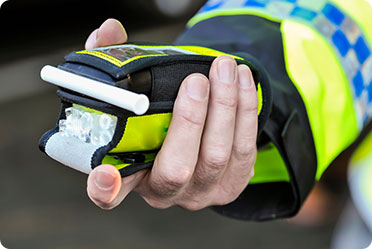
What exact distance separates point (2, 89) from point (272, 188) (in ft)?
6.36

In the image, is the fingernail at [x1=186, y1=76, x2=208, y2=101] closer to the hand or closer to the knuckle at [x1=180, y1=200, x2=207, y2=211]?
the hand

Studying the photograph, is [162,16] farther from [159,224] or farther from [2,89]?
[159,224]

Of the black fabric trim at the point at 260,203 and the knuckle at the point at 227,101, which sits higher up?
the knuckle at the point at 227,101

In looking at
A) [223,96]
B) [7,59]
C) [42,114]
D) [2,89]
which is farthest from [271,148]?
[7,59]

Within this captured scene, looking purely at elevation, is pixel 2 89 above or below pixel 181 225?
above

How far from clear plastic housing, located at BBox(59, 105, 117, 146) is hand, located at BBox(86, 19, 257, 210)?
5cm

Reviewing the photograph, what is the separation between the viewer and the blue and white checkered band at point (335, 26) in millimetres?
839

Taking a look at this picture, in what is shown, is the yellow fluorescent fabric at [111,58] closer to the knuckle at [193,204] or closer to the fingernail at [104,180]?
the fingernail at [104,180]

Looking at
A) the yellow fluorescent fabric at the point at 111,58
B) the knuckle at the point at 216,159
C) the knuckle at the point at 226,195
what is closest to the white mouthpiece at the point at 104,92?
the yellow fluorescent fabric at the point at 111,58

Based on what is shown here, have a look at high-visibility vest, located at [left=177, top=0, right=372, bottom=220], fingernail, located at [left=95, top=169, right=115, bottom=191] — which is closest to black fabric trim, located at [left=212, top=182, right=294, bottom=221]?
high-visibility vest, located at [left=177, top=0, right=372, bottom=220]

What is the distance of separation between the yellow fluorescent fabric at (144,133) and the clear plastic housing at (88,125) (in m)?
0.02

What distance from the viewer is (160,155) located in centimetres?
59

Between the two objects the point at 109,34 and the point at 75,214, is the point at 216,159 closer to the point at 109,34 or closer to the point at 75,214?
the point at 109,34

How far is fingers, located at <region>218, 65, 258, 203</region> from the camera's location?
0.61 metres
